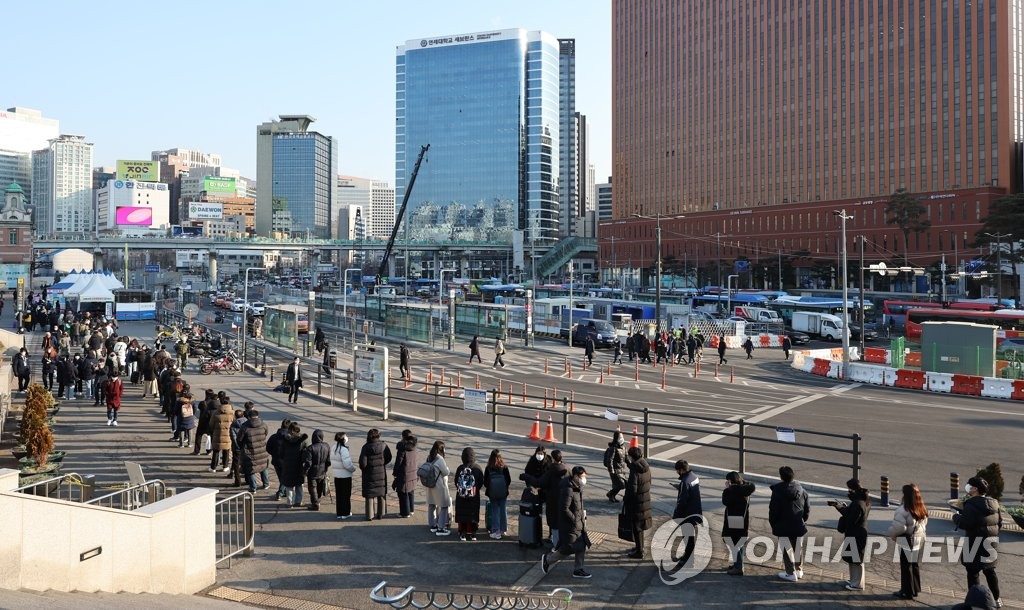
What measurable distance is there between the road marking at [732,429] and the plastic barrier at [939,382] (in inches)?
228

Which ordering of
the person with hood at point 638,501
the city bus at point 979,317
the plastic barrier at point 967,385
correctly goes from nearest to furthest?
the person with hood at point 638,501, the plastic barrier at point 967,385, the city bus at point 979,317

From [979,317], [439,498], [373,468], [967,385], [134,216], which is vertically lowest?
[967,385]

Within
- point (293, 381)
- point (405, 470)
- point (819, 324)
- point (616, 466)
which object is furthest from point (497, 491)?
point (819, 324)

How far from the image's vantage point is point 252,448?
42.7ft

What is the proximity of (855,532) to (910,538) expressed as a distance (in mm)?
594

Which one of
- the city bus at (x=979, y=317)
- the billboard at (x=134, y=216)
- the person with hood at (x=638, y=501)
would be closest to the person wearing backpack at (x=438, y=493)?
the person with hood at (x=638, y=501)

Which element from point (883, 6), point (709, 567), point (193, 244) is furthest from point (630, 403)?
point (193, 244)

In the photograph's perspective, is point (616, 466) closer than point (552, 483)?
No

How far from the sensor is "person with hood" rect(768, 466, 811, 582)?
9.79 meters

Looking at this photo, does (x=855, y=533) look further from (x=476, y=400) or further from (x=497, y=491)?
(x=476, y=400)

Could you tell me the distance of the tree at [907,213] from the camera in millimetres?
92875

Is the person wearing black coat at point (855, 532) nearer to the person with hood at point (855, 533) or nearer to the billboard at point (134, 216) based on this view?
the person with hood at point (855, 533)

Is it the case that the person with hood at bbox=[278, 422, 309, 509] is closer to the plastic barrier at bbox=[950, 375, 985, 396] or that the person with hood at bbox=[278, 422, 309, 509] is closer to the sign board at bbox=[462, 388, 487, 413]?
the sign board at bbox=[462, 388, 487, 413]

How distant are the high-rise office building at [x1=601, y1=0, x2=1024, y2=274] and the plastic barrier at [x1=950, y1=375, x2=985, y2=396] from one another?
7046 cm
